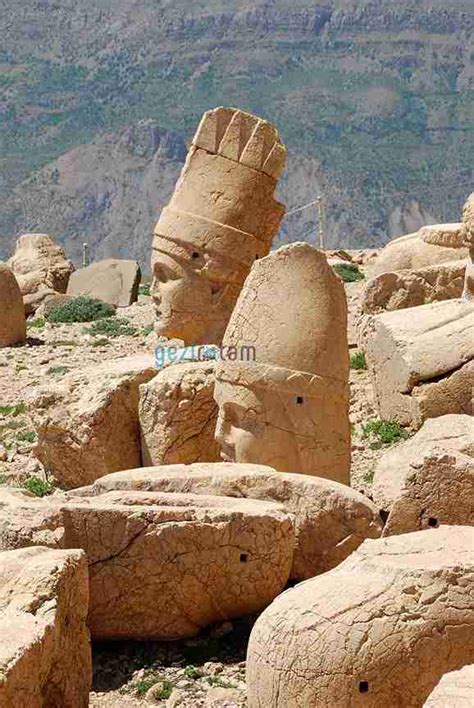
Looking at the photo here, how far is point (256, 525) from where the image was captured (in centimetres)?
673

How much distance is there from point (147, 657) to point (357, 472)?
130 inches

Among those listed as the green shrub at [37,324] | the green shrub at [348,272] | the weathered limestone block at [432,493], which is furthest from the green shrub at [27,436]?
the green shrub at [348,272]

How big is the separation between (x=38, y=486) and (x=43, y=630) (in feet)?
13.7

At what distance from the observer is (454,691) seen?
4832 mm

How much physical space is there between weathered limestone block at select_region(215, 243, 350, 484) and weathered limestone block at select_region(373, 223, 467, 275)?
18.9 feet

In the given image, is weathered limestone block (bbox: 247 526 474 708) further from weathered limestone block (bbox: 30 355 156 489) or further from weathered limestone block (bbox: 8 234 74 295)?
weathered limestone block (bbox: 8 234 74 295)

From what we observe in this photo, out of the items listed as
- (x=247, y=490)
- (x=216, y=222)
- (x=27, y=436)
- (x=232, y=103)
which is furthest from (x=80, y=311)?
(x=232, y=103)

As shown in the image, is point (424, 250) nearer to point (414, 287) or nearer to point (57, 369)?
point (414, 287)

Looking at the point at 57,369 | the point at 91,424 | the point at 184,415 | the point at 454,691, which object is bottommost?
the point at 57,369

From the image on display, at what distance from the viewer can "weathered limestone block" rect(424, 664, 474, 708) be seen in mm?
4732

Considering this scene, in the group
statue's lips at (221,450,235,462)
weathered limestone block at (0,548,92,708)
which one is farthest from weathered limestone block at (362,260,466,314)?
weathered limestone block at (0,548,92,708)

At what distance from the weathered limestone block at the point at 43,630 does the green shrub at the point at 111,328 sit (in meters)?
10.4

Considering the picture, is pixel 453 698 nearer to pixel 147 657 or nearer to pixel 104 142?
pixel 147 657

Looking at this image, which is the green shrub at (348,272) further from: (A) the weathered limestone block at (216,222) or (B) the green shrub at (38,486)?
(B) the green shrub at (38,486)
